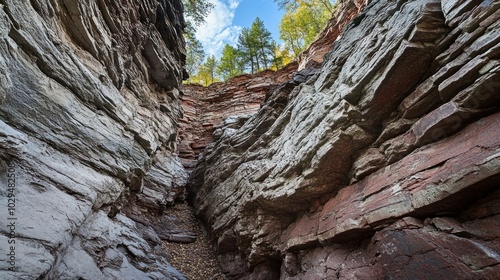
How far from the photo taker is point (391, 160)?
5.73 meters

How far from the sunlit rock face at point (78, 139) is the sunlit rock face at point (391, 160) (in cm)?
489

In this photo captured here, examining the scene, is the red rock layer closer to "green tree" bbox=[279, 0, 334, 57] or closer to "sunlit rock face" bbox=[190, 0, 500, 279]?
"green tree" bbox=[279, 0, 334, 57]

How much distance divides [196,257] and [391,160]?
984cm

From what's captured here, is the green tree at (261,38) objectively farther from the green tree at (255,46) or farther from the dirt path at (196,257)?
the dirt path at (196,257)

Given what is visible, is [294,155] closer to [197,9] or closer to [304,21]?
[197,9]

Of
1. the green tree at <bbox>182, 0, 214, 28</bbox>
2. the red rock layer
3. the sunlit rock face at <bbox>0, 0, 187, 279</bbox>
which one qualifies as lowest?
the sunlit rock face at <bbox>0, 0, 187, 279</bbox>

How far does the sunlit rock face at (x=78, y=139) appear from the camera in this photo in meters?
5.36

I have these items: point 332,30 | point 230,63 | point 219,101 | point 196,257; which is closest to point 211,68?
point 230,63

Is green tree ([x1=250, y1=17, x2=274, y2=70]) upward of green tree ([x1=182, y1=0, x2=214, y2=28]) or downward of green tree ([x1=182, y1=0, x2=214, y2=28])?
upward

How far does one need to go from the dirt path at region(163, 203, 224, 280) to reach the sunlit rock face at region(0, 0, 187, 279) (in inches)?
33.5

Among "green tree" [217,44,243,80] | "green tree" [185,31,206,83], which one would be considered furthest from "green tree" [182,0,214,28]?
"green tree" [217,44,243,80]

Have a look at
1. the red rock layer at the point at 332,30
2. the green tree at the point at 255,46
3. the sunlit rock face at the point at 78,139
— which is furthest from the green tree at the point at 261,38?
the sunlit rock face at the point at 78,139

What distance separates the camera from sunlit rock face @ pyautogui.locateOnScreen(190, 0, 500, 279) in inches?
164

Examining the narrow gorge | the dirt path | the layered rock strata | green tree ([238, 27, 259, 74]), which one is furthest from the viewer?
green tree ([238, 27, 259, 74])
